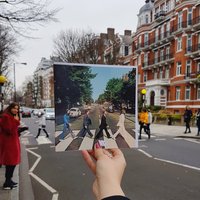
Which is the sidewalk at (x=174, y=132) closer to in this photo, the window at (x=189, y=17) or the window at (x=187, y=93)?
the window at (x=187, y=93)

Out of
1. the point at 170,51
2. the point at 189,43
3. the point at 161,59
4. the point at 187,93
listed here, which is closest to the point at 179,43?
the point at 189,43

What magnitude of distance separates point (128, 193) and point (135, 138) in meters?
3.78

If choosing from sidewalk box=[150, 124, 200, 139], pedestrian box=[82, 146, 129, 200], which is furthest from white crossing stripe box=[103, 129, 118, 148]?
sidewalk box=[150, 124, 200, 139]

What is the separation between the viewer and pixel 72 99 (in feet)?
8.04

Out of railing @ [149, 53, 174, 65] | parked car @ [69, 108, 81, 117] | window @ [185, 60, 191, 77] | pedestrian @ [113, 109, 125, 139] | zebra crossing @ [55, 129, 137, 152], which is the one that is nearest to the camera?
zebra crossing @ [55, 129, 137, 152]

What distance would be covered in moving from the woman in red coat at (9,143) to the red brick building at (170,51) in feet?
104

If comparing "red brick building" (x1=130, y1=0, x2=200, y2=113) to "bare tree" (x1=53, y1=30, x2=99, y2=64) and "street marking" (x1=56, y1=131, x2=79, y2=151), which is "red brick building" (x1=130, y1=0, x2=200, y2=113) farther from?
"street marking" (x1=56, y1=131, x2=79, y2=151)

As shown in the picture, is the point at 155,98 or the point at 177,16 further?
the point at 155,98

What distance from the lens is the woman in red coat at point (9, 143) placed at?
19.9 feet

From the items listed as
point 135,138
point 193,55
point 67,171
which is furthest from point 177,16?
point 135,138

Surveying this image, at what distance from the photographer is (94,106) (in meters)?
2.59

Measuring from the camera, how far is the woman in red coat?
6062 millimetres

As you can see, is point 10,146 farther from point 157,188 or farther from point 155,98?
point 155,98

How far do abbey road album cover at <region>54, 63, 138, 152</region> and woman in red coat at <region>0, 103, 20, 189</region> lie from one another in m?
3.91
